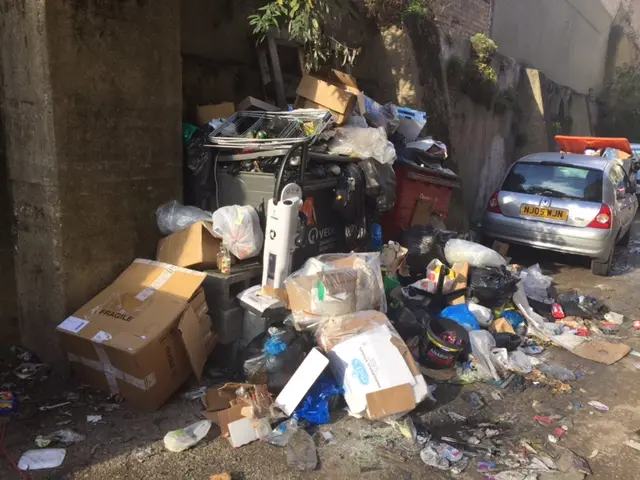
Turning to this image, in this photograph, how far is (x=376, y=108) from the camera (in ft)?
20.4

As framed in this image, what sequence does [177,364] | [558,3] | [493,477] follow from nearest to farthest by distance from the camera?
[493,477], [177,364], [558,3]

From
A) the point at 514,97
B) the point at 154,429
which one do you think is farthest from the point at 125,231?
the point at 514,97

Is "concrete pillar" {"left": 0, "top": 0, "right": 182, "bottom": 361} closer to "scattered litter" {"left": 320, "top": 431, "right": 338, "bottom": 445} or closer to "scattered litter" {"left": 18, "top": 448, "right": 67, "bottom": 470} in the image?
"scattered litter" {"left": 18, "top": 448, "right": 67, "bottom": 470}

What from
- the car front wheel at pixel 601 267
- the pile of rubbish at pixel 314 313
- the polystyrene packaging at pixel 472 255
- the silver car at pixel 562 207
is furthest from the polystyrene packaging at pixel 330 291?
the car front wheel at pixel 601 267

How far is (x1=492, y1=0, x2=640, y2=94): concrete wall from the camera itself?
12.9 metres

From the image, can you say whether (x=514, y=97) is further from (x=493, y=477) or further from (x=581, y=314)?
(x=493, y=477)

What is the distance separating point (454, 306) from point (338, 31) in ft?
12.8

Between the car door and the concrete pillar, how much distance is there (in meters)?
5.62

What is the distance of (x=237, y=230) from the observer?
13.5 feet

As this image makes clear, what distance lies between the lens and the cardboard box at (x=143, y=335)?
3496mm

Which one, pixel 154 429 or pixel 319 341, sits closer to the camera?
pixel 154 429

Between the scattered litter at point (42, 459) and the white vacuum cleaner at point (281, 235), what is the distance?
5.61ft

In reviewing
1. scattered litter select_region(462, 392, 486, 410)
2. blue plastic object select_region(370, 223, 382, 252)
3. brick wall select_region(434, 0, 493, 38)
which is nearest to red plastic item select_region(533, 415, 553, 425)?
scattered litter select_region(462, 392, 486, 410)

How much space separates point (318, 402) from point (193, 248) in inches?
58.5
